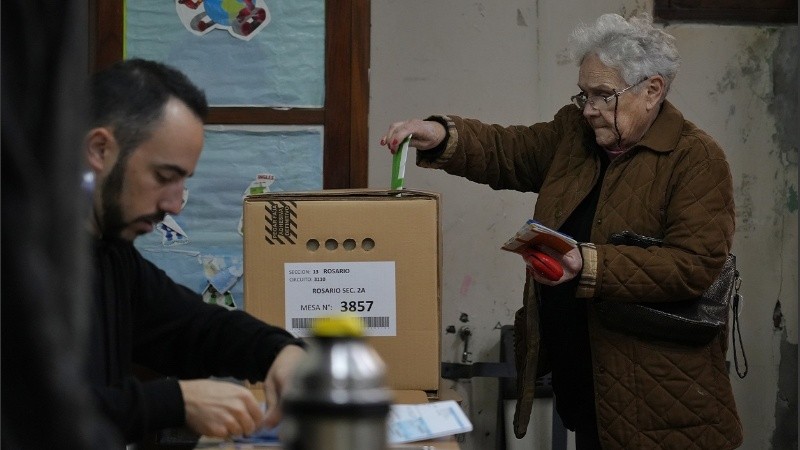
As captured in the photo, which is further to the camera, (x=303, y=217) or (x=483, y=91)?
(x=483, y=91)

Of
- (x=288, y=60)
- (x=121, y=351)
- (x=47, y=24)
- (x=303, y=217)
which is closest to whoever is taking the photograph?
(x=47, y=24)

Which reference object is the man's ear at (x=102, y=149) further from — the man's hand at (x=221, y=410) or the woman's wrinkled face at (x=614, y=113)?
the woman's wrinkled face at (x=614, y=113)

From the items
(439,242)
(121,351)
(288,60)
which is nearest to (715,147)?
(439,242)

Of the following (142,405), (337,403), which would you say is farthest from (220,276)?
(337,403)

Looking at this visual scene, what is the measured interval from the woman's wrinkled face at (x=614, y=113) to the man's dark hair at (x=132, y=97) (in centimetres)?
119

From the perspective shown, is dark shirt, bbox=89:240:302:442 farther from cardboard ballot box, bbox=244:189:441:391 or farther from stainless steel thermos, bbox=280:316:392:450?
stainless steel thermos, bbox=280:316:392:450

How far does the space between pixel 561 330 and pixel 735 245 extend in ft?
3.75

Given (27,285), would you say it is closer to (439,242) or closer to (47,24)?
(47,24)

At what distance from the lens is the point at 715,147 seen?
2.40m

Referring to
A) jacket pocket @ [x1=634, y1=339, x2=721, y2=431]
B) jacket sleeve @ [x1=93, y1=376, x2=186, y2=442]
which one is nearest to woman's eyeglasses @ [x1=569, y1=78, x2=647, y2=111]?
jacket pocket @ [x1=634, y1=339, x2=721, y2=431]

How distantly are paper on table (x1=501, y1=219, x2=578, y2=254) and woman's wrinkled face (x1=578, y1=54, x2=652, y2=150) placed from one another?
343 millimetres

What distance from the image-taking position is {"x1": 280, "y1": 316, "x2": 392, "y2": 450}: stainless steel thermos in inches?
29.7

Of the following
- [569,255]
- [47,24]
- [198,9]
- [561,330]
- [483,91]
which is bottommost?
[561,330]

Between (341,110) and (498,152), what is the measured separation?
57 cm
